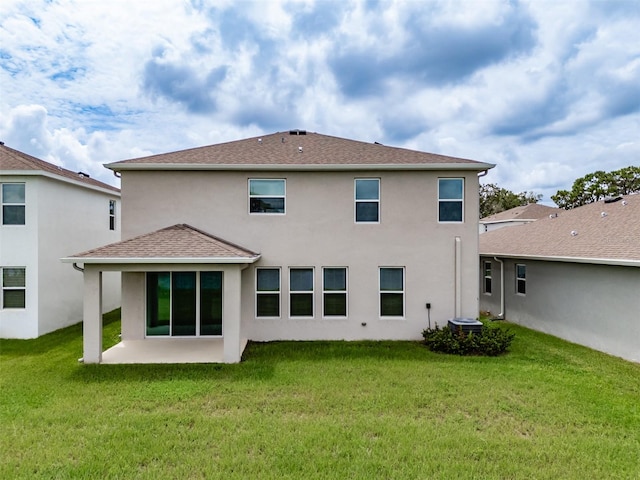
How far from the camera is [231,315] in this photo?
8555 mm

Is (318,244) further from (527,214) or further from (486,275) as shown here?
(527,214)

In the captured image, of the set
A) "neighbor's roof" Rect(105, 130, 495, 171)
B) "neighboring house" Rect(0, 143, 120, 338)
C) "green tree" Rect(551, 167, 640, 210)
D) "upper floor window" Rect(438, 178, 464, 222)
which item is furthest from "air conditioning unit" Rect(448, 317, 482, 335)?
"green tree" Rect(551, 167, 640, 210)

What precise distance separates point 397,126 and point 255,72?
315 inches

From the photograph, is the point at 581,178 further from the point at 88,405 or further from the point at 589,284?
the point at 88,405

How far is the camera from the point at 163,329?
10562mm

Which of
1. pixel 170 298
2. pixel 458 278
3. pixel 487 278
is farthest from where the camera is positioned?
pixel 487 278

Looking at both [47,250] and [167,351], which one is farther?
[47,250]

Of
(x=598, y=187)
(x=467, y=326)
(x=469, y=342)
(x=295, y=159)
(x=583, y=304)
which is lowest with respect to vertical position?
(x=469, y=342)

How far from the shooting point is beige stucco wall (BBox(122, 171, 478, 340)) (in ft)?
34.6

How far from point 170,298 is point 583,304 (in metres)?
13.1

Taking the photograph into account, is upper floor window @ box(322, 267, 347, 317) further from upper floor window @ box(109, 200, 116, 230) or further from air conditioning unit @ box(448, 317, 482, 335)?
upper floor window @ box(109, 200, 116, 230)

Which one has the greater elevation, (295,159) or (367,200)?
(295,159)

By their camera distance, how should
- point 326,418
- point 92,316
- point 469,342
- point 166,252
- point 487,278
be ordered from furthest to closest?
point 487,278 < point 469,342 < point 166,252 < point 92,316 < point 326,418

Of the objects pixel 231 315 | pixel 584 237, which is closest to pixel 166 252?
pixel 231 315
